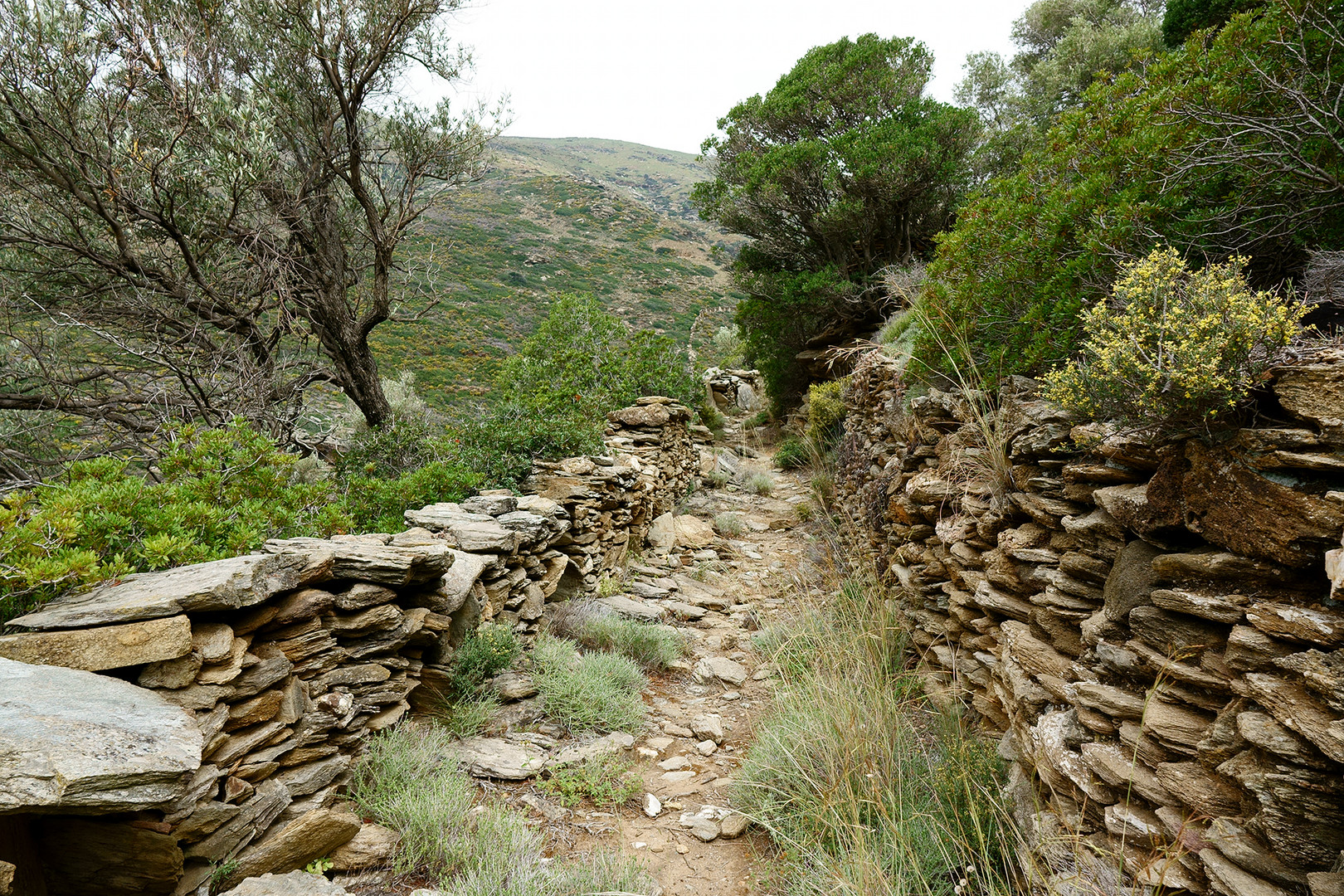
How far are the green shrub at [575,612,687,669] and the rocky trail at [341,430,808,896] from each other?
0.51 ft

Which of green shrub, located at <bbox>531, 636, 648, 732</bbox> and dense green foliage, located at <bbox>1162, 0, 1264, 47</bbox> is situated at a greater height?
dense green foliage, located at <bbox>1162, 0, 1264, 47</bbox>

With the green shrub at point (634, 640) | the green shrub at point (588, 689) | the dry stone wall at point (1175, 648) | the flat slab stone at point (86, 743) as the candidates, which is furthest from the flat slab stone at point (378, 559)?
the dry stone wall at point (1175, 648)

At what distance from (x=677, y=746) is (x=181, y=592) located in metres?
3.02

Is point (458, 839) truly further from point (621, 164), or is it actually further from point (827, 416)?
point (621, 164)

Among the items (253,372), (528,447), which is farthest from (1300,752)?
(253,372)

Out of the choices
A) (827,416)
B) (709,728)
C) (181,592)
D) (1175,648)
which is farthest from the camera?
(827,416)

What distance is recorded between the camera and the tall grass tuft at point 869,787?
232cm

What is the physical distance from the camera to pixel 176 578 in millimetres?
2598

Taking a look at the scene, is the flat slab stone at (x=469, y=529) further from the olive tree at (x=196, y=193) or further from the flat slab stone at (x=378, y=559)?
the olive tree at (x=196, y=193)

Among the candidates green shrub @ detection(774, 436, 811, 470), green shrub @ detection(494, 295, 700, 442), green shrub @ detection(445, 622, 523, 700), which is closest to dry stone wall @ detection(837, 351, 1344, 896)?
green shrub @ detection(445, 622, 523, 700)

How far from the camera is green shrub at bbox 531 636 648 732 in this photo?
4043 millimetres

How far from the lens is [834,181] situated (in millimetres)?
11781

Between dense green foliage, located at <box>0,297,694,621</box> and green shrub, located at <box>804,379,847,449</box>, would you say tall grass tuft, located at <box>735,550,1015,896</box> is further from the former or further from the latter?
green shrub, located at <box>804,379,847,449</box>

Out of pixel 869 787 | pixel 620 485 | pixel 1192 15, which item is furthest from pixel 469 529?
pixel 1192 15
